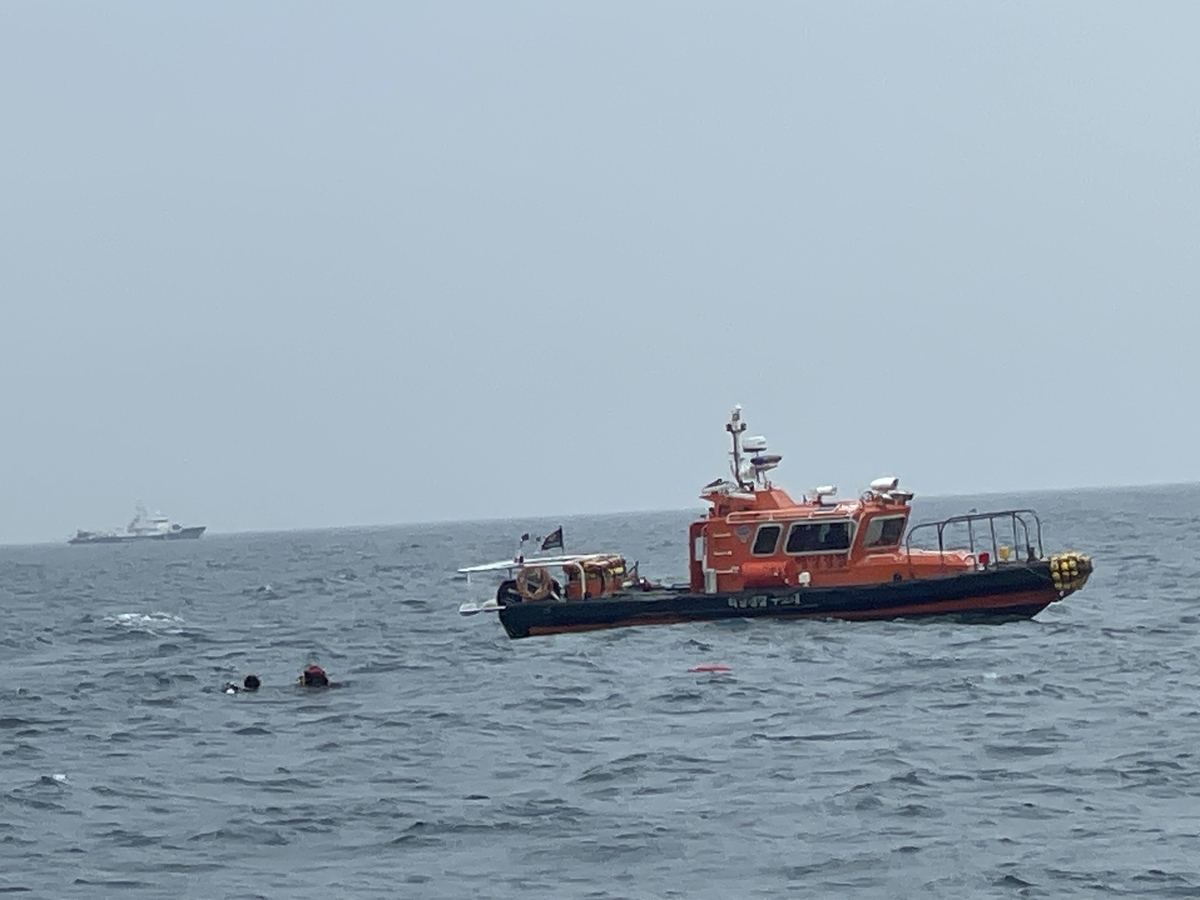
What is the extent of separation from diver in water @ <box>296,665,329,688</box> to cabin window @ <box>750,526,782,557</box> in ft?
30.3

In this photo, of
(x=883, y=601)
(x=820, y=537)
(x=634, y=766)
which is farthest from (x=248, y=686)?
(x=634, y=766)

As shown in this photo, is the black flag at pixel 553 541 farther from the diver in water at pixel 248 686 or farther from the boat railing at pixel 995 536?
the diver in water at pixel 248 686

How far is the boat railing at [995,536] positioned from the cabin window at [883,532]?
0.35 metres

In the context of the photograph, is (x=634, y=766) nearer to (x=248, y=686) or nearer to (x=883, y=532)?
(x=248, y=686)

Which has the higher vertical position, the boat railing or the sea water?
the boat railing

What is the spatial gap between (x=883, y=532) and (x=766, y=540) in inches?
94.5

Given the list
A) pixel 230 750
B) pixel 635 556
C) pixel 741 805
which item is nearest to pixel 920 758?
pixel 741 805

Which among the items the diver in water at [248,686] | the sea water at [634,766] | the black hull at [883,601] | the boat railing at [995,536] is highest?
the boat railing at [995,536]

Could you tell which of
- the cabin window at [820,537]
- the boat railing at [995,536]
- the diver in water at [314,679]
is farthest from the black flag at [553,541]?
the boat railing at [995,536]

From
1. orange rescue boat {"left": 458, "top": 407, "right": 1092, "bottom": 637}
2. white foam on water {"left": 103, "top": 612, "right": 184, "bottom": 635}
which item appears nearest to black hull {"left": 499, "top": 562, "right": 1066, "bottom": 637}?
orange rescue boat {"left": 458, "top": 407, "right": 1092, "bottom": 637}

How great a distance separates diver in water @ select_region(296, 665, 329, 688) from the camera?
35625 millimetres

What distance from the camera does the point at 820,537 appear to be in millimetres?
39219

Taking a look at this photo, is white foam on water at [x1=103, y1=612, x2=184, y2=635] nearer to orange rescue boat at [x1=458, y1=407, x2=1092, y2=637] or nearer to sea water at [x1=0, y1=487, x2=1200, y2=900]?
sea water at [x1=0, y1=487, x2=1200, y2=900]

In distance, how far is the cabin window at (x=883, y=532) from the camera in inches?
1545
